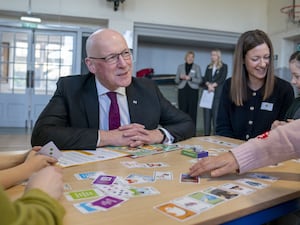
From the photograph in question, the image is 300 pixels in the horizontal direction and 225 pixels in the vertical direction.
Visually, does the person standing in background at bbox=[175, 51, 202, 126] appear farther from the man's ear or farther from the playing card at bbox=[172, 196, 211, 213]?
the playing card at bbox=[172, 196, 211, 213]

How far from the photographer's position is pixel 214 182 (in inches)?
40.4

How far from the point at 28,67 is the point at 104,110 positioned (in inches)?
224

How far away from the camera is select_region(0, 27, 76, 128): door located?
6.79 meters

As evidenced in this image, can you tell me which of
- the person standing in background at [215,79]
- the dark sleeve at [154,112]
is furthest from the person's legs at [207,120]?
the dark sleeve at [154,112]

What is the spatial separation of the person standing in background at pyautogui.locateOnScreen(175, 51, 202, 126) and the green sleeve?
6057mm

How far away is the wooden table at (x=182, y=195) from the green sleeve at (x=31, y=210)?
83mm

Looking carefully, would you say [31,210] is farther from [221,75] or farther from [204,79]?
[204,79]

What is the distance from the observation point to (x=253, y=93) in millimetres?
2115

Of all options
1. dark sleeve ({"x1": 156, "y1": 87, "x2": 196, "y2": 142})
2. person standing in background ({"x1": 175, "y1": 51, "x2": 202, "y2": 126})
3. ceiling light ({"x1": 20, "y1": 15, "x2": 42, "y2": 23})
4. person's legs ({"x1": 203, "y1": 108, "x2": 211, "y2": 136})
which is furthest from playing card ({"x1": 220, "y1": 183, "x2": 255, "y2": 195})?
ceiling light ({"x1": 20, "y1": 15, "x2": 42, "y2": 23})

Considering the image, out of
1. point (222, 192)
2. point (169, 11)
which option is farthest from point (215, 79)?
point (222, 192)

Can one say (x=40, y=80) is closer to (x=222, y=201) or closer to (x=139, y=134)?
(x=139, y=134)

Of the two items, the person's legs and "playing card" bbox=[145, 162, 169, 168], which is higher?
"playing card" bbox=[145, 162, 169, 168]

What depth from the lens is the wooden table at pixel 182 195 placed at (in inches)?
28.7

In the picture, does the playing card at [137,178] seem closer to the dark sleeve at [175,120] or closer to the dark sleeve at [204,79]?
the dark sleeve at [175,120]
